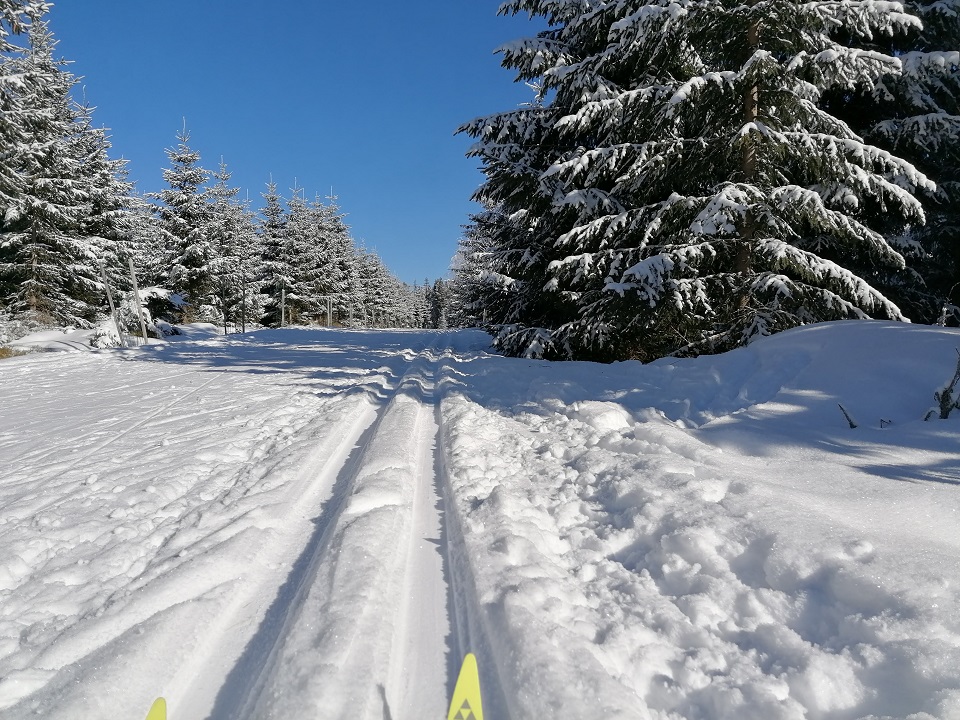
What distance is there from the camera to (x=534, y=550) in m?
2.84

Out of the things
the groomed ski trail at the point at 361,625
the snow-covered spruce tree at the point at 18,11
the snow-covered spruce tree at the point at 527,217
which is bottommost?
the groomed ski trail at the point at 361,625

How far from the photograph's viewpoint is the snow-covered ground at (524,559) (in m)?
1.86

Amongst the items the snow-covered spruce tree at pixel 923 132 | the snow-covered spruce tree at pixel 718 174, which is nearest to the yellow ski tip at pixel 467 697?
the snow-covered spruce tree at pixel 718 174

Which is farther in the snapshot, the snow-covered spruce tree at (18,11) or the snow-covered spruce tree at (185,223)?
the snow-covered spruce tree at (185,223)

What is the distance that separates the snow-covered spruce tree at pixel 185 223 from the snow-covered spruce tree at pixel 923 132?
27792 mm

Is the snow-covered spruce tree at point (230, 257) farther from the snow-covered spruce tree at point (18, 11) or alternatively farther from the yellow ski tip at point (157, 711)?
the yellow ski tip at point (157, 711)

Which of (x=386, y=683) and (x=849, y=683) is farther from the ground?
(x=849, y=683)

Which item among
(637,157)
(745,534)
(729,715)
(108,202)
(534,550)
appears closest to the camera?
(729,715)

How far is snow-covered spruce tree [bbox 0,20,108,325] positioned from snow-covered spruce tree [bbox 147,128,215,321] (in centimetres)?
495

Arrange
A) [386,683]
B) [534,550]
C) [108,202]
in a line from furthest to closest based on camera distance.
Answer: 1. [108,202]
2. [534,550]
3. [386,683]

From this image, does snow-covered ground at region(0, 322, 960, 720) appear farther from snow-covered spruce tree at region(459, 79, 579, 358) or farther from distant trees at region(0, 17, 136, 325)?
distant trees at region(0, 17, 136, 325)

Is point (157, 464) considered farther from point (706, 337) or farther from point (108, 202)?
point (108, 202)

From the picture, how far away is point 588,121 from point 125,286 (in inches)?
863

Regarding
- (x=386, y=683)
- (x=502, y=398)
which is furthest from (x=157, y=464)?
(x=502, y=398)
